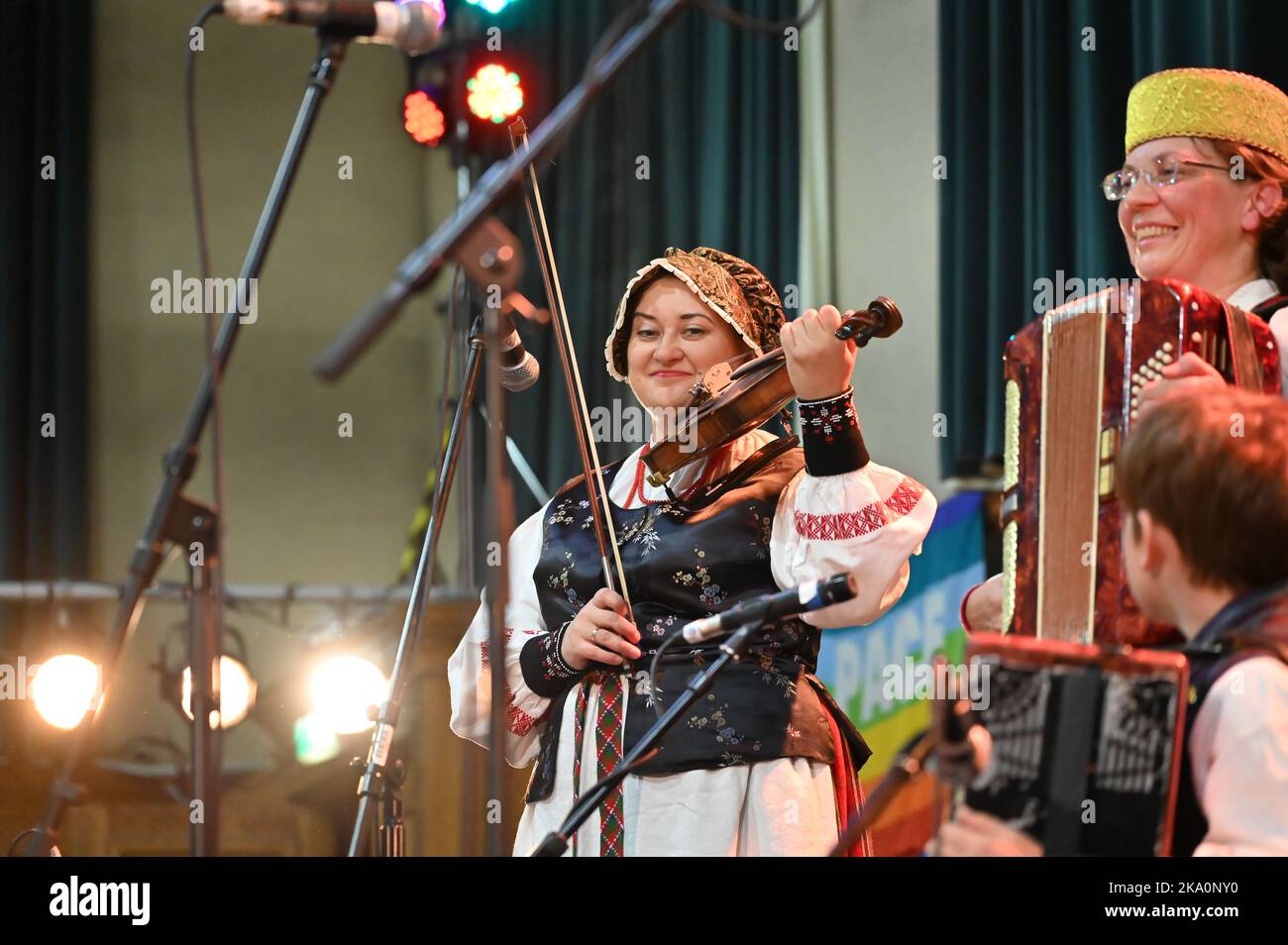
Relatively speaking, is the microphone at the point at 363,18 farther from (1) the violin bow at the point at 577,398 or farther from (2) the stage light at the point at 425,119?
(2) the stage light at the point at 425,119

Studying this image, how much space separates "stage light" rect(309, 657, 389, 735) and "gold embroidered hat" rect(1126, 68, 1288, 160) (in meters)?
2.60

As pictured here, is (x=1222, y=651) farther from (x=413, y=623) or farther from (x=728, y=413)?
(x=413, y=623)

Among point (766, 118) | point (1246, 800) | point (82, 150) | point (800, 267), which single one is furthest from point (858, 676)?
point (82, 150)

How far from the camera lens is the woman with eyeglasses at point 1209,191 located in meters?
2.22

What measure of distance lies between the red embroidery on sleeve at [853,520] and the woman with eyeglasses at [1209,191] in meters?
0.17

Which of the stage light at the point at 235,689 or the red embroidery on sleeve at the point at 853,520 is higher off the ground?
the red embroidery on sleeve at the point at 853,520

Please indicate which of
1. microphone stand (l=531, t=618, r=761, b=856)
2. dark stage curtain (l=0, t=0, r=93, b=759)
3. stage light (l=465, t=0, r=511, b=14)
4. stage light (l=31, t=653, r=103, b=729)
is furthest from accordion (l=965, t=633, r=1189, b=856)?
dark stage curtain (l=0, t=0, r=93, b=759)

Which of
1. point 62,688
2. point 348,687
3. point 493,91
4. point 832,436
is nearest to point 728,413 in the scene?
point 832,436

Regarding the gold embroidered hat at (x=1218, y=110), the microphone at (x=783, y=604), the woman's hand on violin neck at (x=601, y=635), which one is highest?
the gold embroidered hat at (x=1218, y=110)

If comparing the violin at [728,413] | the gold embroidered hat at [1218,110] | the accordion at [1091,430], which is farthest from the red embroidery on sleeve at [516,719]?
the gold embroidered hat at [1218,110]

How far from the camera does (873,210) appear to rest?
4.71 metres

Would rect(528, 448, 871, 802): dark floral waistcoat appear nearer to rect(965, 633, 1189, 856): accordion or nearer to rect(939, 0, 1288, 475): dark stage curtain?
rect(965, 633, 1189, 856): accordion

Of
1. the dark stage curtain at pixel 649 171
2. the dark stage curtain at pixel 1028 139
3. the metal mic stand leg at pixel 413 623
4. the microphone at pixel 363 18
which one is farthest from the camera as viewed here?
the dark stage curtain at pixel 649 171
